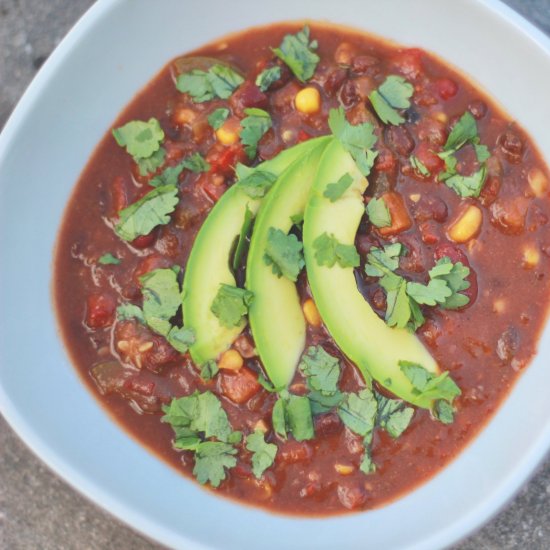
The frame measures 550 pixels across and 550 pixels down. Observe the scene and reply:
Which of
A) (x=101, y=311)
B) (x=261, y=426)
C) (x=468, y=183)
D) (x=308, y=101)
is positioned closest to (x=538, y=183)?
(x=468, y=183)

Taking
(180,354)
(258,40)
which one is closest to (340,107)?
(258,40)

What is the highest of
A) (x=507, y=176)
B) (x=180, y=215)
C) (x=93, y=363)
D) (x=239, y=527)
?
(x=507, y=176)

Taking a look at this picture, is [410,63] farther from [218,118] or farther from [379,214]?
[218,118]

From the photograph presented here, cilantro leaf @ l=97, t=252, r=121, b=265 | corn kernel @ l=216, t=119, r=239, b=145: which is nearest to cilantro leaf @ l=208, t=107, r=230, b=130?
corn kernel @ l=216, t=119, r=239, b=145

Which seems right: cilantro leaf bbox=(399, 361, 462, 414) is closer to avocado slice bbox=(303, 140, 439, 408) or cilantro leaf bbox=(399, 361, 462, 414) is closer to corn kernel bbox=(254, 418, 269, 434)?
avocado slice bbox=(303, 140, 439, 408)

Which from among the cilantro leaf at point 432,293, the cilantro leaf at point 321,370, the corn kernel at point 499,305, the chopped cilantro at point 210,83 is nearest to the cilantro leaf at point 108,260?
the chopped cilantro at point 210,83

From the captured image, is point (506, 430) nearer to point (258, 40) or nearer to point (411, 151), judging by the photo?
point (411, 151)

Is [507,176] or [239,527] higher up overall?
[507,176]
